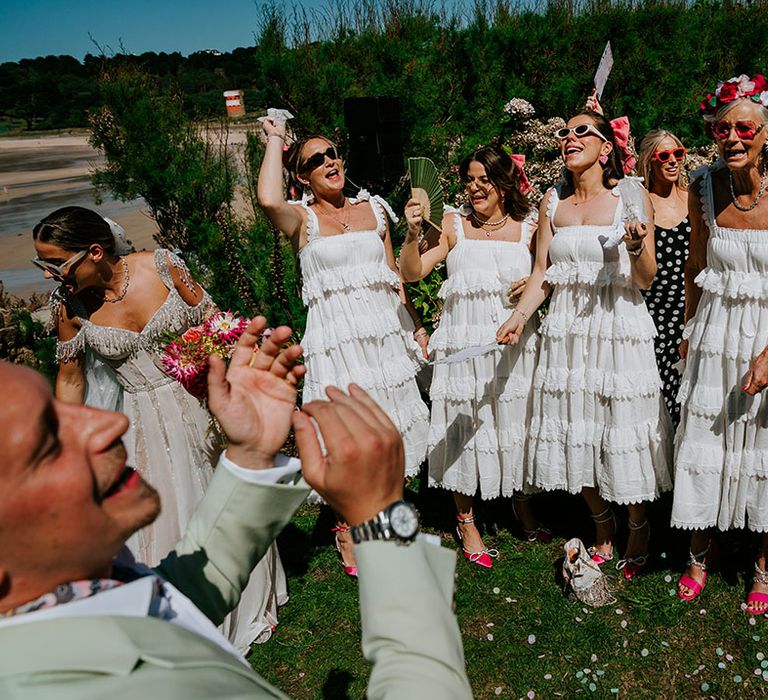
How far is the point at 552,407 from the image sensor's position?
381 cm

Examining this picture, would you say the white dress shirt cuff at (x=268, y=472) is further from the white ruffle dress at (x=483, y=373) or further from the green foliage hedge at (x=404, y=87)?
the green foliage hedge at (x=404, y=87)

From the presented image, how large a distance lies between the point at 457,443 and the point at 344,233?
58.9 inches

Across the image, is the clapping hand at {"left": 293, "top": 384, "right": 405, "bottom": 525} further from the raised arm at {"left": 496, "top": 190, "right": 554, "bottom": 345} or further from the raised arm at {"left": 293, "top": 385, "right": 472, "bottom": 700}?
the raised arm at {"left": 496, "top": 190, "right": 554, "bottom": 345}

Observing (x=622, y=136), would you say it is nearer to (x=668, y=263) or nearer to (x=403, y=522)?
(x=668, y=263)

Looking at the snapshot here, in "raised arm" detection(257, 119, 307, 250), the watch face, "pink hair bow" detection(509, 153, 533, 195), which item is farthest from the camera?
"pink hair bow" detection(509, 153, 533, 195)

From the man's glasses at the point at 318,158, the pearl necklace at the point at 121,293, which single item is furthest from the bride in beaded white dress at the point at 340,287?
the pearl necklace at the point at 121,293

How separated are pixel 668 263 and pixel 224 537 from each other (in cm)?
357

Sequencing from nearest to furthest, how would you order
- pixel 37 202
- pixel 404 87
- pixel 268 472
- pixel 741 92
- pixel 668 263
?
pixel 268 472, pixel 741 92, pixel 668 263, pixel 404 87, pixel 37 202

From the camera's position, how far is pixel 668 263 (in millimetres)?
4172

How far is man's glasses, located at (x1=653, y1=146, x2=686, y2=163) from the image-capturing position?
166 inches

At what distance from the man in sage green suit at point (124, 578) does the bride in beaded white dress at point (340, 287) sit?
2677 mm

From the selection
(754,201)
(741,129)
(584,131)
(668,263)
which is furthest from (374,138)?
(754,201)

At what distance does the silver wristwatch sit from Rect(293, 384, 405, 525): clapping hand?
0.01 m

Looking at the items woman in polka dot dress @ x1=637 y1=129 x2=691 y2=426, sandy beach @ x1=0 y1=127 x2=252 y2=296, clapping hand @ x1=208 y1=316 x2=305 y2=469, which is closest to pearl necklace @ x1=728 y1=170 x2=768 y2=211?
woman in polka dot dress @ x1=637 y1=129 x2=691 y2=426
